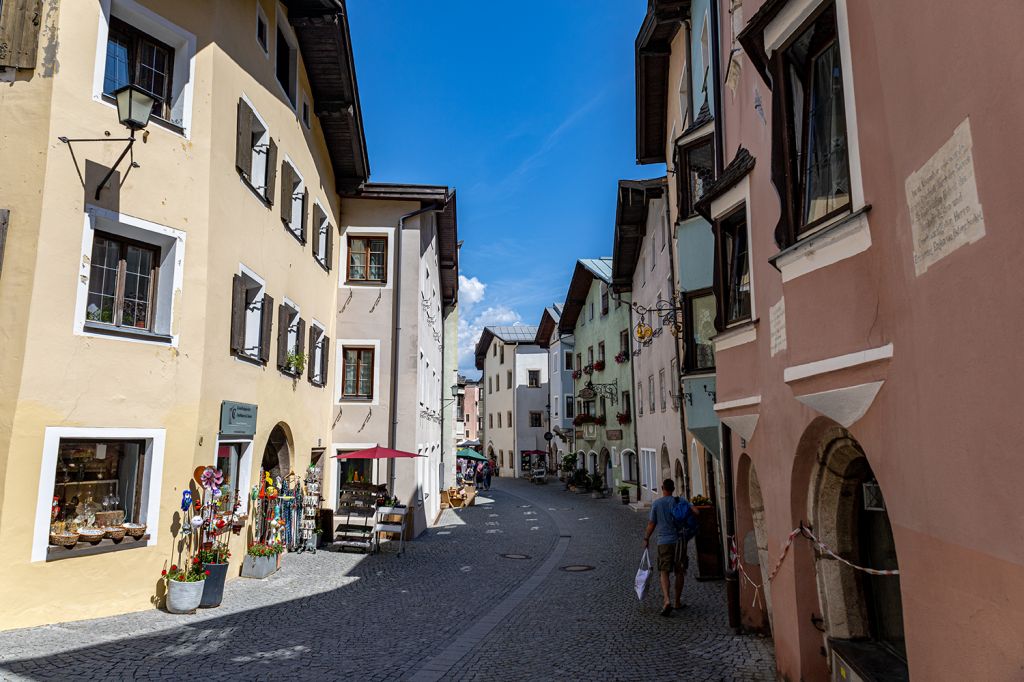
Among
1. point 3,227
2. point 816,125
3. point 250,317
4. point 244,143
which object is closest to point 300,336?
point 250,317

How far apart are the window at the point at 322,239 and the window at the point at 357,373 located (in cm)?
249

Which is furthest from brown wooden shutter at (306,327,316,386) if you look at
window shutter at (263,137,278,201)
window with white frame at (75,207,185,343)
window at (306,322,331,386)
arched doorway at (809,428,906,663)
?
arched doorway at (809,428,906,663)

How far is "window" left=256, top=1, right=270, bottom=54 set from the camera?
1330 centimetres

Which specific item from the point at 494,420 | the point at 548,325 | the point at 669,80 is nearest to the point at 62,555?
the point at 669,80

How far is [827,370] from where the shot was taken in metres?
4.79

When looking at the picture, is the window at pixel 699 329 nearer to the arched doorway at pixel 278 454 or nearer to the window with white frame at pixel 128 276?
the arched doorway at pixel 278 454

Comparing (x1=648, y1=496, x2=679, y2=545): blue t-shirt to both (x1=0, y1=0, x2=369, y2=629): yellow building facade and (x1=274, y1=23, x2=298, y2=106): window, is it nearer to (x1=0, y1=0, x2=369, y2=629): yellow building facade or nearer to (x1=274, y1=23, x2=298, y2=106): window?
(x1=0, y1=0, x2=369, y2=629): yellow building facade

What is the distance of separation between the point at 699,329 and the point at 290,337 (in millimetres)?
8766

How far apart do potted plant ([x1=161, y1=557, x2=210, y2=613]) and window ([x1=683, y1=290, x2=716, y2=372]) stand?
29.1ft

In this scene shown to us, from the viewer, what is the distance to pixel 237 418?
12086 millimetres

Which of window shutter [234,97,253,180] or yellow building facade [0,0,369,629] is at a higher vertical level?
window shutter [234,97,253,180]

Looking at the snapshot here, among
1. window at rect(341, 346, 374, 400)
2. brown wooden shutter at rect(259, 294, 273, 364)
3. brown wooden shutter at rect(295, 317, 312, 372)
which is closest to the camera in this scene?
brown wooden shutter at rect(259, 294, 273, 364)

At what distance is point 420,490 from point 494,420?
133 feet

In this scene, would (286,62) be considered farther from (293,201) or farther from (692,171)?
(692,171)
